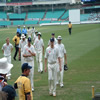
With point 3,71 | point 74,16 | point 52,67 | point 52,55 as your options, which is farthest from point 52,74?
point 74,16

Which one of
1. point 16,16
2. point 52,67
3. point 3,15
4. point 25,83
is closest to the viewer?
point 25,83

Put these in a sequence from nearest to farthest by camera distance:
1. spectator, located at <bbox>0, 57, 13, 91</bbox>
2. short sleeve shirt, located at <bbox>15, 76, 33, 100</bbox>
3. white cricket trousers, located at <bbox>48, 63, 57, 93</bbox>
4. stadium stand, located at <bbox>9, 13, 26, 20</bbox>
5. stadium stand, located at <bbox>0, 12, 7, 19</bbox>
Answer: spectator, located at <bbox>0, 57, 13, 91</bbox>, short sleeve shirt, located at <bbox>15, 76, 33, 100</bbox>, white cricket trousers, located at <bbox>48, 63, 57, 93</bbox>, stadium stand, located at <bbox>0, 12, 7, 19</bbox>, stadium stand, located at <bbox>9, 13, 26, 20</bbox>

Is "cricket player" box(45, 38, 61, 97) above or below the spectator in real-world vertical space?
below

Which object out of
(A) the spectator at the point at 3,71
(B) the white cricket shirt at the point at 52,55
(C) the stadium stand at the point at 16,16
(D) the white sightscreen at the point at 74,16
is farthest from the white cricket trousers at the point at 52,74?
(C) the stadium stand at the point at 16,16

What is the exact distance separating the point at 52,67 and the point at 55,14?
8244 cm

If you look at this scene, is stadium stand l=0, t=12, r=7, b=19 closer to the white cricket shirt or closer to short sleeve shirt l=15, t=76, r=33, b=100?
the white cricket shirt

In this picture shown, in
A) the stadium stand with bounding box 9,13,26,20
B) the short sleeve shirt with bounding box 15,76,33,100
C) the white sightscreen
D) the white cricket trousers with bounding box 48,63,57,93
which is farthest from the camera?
the stadium stand with bounding box 9,13,26,20

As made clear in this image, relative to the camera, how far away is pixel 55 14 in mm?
93250

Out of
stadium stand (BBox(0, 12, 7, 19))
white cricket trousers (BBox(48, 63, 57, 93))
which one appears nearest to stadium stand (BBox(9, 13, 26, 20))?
stadium stand (BBox(0, 12, 7, 19))

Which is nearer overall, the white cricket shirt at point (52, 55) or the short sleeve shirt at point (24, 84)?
the short sleeve shirt at point (24, 84)

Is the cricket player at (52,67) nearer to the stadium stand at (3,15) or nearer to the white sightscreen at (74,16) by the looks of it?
the white sightscreen at (74,16)

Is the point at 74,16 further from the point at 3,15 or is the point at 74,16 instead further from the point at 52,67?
the point at 52,67

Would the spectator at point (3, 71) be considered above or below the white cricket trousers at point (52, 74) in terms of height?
above

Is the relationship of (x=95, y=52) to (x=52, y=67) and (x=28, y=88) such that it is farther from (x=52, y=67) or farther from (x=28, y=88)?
(x=28, y=88)
